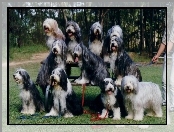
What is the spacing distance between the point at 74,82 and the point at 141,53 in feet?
3.78

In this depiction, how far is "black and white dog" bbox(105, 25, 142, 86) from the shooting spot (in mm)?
6781

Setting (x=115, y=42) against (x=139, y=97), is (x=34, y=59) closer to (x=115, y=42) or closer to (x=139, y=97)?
(x=115, y=42)

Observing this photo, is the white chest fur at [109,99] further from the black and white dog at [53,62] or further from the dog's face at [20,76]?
the dog's face at [20,76]

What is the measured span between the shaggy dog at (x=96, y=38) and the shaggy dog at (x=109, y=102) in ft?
1.67

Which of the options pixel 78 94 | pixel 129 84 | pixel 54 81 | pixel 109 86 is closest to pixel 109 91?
pixel 109 86

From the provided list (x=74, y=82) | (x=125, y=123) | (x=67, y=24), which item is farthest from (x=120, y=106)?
(x=67, y=24)

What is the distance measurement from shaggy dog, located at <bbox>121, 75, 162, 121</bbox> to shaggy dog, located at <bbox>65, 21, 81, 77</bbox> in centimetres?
91

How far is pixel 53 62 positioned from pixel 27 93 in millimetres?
657

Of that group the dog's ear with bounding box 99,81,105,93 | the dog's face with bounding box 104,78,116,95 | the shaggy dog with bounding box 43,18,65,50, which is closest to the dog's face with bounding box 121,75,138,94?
the dog's face with bounding box 104,78,116,95

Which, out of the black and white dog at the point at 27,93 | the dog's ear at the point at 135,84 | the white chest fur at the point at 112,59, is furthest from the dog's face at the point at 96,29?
the black and white dog at the point at 27,93

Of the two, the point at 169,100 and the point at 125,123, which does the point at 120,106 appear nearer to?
the point at 125,123

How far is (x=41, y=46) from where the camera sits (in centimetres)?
688

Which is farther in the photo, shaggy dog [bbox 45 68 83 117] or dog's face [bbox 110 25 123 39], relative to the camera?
dog's face [bbox 110 25 123 39]

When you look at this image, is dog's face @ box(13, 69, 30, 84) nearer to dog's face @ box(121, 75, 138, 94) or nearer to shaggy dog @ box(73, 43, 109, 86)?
shaggy dog @ box(73, 43, 109, 86)
